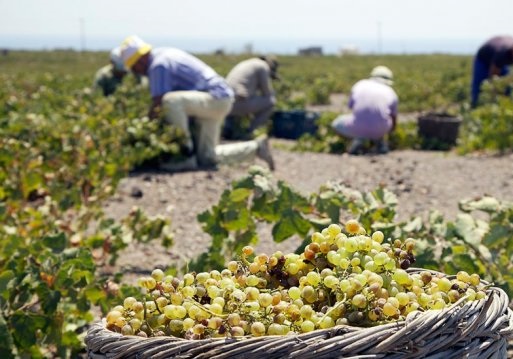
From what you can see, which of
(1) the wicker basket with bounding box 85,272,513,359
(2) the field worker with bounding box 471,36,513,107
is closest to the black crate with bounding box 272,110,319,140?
(2) the field worker with bounding box 471,36,513,107

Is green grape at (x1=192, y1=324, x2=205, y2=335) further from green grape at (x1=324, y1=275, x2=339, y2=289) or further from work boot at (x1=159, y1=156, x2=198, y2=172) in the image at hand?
work boot at (x1=159, y1=156, x2=198, y2=172)

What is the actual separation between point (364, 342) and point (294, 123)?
32.8ft

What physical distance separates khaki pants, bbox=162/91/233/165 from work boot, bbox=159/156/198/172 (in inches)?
6.2

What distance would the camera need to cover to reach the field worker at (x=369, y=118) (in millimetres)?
9258

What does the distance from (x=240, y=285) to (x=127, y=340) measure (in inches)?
12.8

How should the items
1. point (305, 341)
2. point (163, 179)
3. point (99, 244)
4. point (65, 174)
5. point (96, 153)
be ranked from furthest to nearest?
Result: point (163, 179) → point (96, 153) → point (65, 174) → point (99, 244) → point (305, 341)

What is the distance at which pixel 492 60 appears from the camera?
1197 centimetres

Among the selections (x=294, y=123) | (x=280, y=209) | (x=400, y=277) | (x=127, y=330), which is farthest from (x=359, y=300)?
(x=294, y=123)

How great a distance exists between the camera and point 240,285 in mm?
1823

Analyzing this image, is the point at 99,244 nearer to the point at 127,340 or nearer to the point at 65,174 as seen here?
the point at 65,174

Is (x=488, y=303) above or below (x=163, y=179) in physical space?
above

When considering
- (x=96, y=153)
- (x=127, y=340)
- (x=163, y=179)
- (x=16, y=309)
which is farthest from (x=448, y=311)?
(x=163, y=179)

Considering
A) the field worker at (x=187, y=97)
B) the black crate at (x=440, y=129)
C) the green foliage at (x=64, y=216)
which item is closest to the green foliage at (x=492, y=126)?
the black crate at (x=440, y=129)

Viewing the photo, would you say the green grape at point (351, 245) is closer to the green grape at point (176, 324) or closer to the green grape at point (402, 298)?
the green grape at point (402, 298)
